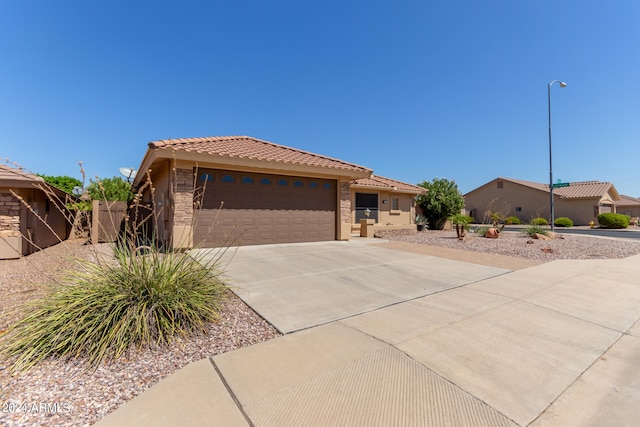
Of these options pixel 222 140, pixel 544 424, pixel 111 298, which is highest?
pixel 222 140

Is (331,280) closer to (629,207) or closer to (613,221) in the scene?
(613,221)

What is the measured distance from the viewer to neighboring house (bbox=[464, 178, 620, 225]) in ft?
98.4

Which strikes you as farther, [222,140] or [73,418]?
[222,140]

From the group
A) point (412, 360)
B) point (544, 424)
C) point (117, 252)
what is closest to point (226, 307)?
point (117, 252)

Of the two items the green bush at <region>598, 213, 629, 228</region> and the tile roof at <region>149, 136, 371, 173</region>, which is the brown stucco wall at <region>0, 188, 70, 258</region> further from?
the green bush at <region>598, 213, 629, 228</region>

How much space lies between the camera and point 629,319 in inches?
168

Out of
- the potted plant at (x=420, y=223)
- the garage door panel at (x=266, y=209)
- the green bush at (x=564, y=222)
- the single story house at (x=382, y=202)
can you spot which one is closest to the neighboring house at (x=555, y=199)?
the green bush at (x=564, y=222)

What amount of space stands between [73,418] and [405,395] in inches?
103

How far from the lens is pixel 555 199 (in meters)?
31.7

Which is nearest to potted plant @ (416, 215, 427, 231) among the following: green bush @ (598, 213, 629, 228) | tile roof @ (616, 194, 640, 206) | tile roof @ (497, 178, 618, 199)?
green bush @ (598, 213, 629, 228)

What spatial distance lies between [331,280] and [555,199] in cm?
3674

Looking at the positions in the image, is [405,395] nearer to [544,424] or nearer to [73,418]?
[544,424]

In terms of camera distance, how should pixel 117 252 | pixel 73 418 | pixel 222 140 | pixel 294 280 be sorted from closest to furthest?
pixel 73 418 → pixel 117 252 → pixel 294 280 → pixel 222 140

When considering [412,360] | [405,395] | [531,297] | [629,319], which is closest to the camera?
[405,395]
